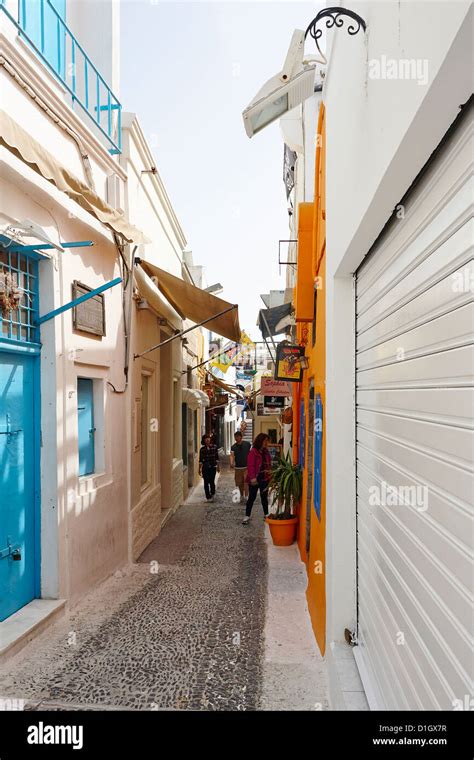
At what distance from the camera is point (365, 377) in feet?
10.4

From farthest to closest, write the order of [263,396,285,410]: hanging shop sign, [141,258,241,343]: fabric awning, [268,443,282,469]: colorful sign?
[263,396,285,410]: hanging shop sign, [268,443,282,469]: colorful sign, [141,258,241,343]: fabric awning

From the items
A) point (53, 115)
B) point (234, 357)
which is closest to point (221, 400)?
point (234, 357)

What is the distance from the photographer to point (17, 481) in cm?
441

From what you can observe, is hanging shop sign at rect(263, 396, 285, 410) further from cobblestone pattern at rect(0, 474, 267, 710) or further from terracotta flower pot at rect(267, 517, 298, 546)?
cobblestone pattern at rect(0, 474, 267, 710)

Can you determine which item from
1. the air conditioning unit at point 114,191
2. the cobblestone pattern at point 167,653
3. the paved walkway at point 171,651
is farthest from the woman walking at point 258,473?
the air conditioning unit at point 114,191

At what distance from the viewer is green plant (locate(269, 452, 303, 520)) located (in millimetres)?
7539

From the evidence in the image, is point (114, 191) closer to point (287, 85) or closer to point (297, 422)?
point (287, 85)

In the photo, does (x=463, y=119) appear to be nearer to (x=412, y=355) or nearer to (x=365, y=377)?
(x=412, y=355)

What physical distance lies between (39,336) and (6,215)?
1.18 meters

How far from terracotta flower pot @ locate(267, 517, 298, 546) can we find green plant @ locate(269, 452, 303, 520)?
112 millimetres

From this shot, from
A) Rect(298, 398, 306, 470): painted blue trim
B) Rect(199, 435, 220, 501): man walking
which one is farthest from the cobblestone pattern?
Rect(199, 435, 220, 501): man walking

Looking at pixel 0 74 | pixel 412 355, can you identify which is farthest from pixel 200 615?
pixel 0 74

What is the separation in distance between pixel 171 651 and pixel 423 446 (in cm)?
316

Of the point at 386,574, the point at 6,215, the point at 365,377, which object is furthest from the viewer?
the point at 6,215
